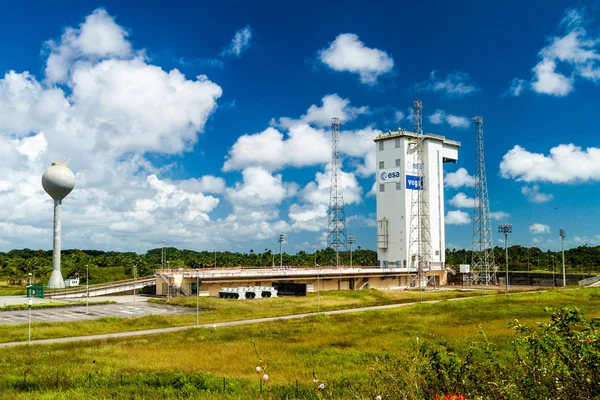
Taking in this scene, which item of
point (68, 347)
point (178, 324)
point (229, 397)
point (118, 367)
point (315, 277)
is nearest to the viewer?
point (229, 397)

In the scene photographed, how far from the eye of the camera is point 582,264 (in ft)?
470

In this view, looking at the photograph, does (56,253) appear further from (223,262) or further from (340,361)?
(340,361)

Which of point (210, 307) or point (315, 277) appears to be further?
point (315, 277)

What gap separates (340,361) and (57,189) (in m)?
83.3

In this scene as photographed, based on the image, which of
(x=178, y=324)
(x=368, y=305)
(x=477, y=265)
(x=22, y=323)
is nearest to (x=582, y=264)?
(x=477, y=265)

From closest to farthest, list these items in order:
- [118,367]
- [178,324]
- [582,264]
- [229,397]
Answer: [229,397] → [118,367] → [178,324] → [582,264]

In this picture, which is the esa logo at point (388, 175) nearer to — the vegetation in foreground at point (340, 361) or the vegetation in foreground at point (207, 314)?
the vegetation in foreground at point (207, 314)

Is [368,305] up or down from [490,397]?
down

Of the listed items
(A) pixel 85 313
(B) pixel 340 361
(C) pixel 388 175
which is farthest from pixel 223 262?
(B) pixel 340 361

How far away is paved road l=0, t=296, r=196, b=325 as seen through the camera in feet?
181

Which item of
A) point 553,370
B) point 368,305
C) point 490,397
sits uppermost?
point 553,370

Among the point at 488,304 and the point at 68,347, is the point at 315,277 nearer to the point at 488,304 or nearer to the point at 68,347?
the point at 488,304

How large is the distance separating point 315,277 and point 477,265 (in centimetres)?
4429

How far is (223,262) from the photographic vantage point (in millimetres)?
153625
